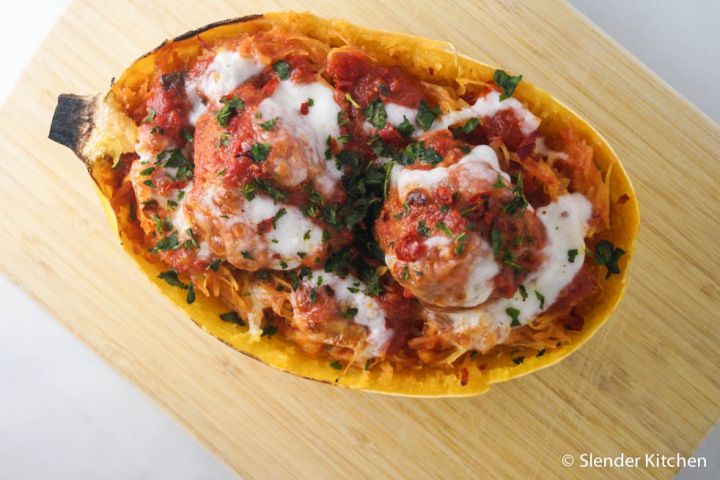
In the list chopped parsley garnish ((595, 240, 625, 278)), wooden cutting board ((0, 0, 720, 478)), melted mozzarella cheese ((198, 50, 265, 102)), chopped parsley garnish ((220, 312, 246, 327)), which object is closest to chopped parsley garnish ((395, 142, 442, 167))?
melted mozzarella cheese ((198, 50, 265, 102))

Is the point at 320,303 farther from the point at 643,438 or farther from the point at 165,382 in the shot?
the point at 643,438

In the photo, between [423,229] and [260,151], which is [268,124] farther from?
[423,229]

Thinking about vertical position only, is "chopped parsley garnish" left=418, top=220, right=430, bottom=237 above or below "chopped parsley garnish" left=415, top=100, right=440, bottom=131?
below

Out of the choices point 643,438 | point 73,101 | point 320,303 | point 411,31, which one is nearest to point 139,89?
point 73,101

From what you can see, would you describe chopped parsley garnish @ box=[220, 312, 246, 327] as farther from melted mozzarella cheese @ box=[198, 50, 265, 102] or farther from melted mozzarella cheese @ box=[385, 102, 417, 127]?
melted mozzarella cheese @ box=[385, 102, 417, 127]

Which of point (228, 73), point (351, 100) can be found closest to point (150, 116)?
point (228, 73)

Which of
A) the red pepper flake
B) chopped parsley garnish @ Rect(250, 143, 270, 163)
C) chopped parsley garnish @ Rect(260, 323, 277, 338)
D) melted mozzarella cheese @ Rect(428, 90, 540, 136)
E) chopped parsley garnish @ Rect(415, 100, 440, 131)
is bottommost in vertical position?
chopped parsley garnish @ Rect(260, 323, 277, 338)

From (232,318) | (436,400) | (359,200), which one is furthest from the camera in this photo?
(436,400)

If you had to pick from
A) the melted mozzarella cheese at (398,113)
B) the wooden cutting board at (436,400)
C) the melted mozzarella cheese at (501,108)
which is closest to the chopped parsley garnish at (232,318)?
the wooden cutting board at (436,400)
